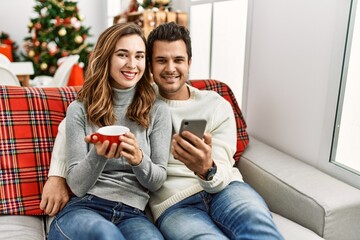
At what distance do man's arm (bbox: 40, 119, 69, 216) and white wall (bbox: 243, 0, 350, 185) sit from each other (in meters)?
1.05

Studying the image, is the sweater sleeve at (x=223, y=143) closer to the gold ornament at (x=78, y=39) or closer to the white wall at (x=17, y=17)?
the gold ornament at (x=78, y=39)

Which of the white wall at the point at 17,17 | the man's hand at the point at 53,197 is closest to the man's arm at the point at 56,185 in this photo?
the man's hand at the point at 53,197

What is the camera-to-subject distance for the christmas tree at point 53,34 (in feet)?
13.7

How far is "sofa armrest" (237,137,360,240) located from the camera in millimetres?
1163

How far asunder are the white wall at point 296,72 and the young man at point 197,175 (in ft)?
1.27

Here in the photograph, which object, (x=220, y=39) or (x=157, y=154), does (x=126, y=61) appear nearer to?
(x=157, y=154)

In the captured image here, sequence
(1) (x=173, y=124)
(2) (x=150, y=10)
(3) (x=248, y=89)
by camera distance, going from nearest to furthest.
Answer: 1. (1) (x=173, y=124)
2. (3) (x=248, y=89)
3. (2) (x=150, y=10)

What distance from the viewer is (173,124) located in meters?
1.36

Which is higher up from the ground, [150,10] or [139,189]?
[150,10]

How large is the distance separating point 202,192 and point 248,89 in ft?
2.96

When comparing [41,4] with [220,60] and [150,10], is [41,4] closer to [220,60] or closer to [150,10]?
[150,10]

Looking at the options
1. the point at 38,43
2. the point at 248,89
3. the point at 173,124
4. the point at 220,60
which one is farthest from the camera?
the point at 38,43

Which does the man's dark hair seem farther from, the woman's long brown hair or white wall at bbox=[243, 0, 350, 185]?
white wall at bbox=[243, 0, 350, 185]

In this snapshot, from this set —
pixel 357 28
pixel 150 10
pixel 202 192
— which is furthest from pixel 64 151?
pixel 150 10
